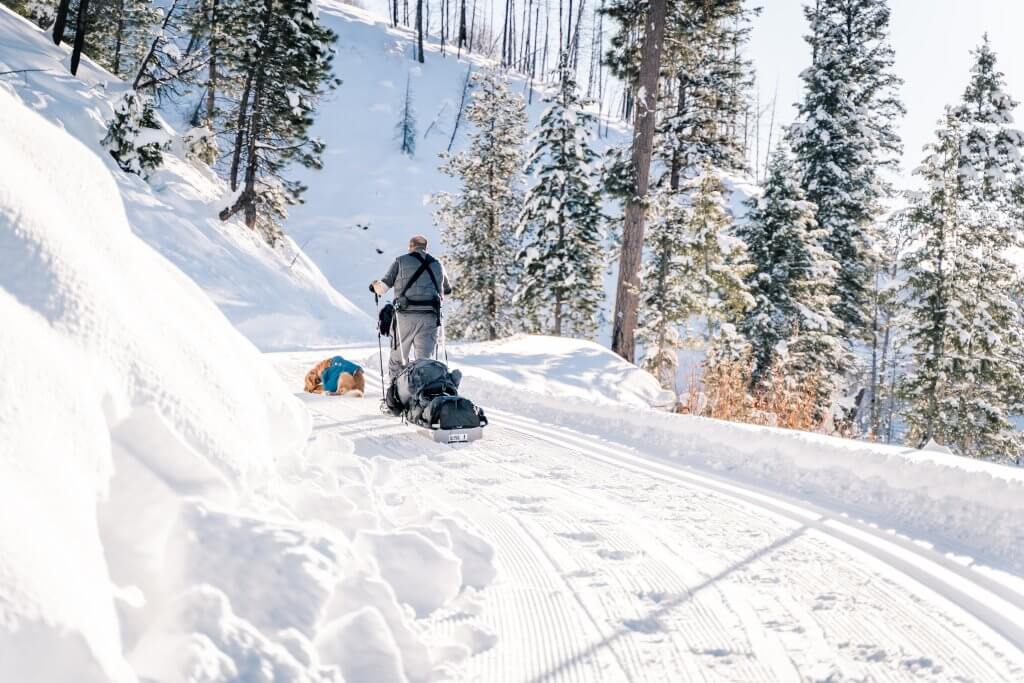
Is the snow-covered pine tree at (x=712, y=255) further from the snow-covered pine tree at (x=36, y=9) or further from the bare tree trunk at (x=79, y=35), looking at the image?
the snow-covered pine tree at (x=36, y=9)

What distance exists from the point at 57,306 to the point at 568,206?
943 inches

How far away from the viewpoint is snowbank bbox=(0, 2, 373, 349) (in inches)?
758

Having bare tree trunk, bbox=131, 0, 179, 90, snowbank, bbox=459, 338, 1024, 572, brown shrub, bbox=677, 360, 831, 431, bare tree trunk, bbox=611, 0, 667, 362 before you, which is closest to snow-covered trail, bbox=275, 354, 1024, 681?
snowbank, bbox=459, 338, 1024, 572

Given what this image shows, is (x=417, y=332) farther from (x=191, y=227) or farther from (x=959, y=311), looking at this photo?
(x=959, y=311)

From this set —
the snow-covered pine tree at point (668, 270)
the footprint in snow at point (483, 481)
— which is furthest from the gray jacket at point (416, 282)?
the snow-covered pine tree at point (668, 270)

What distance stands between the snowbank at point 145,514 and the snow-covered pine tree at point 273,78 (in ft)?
66.7

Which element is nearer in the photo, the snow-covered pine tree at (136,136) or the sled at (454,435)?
the sled at (454,435)

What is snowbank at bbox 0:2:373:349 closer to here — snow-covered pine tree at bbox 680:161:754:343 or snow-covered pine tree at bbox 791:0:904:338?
snow-covered pine tree at bbox 680:161:754:343

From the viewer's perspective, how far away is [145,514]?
2340mm

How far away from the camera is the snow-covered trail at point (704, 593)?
2.53 meters

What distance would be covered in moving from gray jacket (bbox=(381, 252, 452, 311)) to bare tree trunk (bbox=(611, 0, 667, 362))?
7465mm

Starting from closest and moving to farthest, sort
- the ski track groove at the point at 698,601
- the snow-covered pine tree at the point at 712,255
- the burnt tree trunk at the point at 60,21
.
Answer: the ski track groove at the point at 698,601
the snow-covered pine tree at the point at 712,255
the burnt tree trunk at the point at 60,21

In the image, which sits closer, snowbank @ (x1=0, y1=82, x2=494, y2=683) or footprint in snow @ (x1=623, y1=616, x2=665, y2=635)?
snowbank @ (x1=0, y1=82, x2=494, y2=683)

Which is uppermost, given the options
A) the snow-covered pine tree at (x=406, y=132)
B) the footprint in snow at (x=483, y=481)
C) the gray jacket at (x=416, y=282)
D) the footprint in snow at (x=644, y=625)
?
the snow-covered pine tree at (x=406, y=132)
